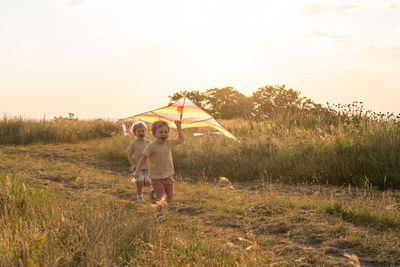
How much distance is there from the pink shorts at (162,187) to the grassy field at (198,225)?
313mm

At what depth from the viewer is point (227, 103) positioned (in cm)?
4112

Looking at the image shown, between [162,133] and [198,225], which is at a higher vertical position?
[162,133]

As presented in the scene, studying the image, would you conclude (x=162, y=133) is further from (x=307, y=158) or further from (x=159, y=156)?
(x=307, y=158)

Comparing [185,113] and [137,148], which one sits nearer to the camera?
[185,113]

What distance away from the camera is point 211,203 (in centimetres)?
688

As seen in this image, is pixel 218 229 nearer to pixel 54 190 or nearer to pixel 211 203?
pixel 211 203

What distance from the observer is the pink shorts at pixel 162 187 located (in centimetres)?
604

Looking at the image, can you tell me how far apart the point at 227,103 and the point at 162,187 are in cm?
3549

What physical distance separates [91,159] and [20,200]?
8.60 metres

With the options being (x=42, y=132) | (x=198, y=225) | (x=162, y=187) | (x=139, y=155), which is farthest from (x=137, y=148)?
(x=42, y=132)

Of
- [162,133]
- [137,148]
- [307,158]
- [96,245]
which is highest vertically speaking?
[162,133]

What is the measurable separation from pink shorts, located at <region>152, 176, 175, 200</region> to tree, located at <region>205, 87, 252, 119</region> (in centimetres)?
3348

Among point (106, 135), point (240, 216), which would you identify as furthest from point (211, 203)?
point (106, 135)

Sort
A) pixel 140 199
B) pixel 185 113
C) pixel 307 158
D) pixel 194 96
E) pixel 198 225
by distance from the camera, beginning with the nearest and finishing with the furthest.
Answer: pixel 198 225 → pixel 185 113 → pixel 140 199 → pixel 307 158 → pixel 194 96
